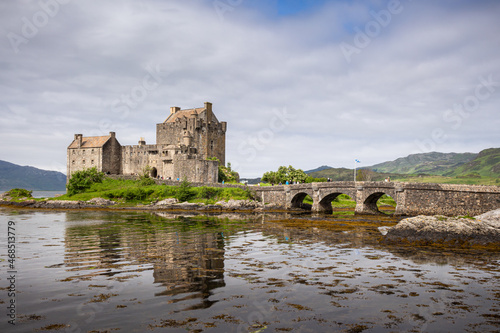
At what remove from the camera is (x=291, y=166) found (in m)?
88.7

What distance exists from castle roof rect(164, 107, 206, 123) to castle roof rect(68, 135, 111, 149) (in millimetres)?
15418

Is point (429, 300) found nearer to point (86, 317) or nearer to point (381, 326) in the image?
point (381, 326)

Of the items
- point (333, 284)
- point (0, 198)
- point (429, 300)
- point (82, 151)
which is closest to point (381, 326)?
point (429, 300)

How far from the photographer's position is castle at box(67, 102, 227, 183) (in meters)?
83.9

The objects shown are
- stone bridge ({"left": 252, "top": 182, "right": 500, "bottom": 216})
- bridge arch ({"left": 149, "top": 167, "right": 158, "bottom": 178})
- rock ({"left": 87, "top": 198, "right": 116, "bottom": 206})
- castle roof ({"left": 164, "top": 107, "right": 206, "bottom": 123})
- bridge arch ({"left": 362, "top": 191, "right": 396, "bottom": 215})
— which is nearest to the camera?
stone bridge ({"left": 252, "top": 182, "right": 500, "bottom": 216})

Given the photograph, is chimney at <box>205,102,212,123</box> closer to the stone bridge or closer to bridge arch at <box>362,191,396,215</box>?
the stone bridge

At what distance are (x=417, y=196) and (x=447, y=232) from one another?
77.9ft

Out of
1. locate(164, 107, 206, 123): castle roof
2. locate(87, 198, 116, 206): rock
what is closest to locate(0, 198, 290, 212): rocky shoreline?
locate(87, 198, 116, 206): rock

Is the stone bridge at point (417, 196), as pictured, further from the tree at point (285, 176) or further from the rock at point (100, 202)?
the rock at point (100, 202)

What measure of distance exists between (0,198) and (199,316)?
274ft

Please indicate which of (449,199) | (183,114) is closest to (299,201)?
(449,199)

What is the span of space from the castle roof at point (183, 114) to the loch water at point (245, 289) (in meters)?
70.0

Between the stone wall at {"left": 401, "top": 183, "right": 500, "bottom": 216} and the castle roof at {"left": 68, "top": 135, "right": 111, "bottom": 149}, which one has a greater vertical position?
the castle roof at {"left": 68, "top": 135, "right": 111, "bottom": 149}

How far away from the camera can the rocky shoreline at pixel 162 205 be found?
60719 millimetres
